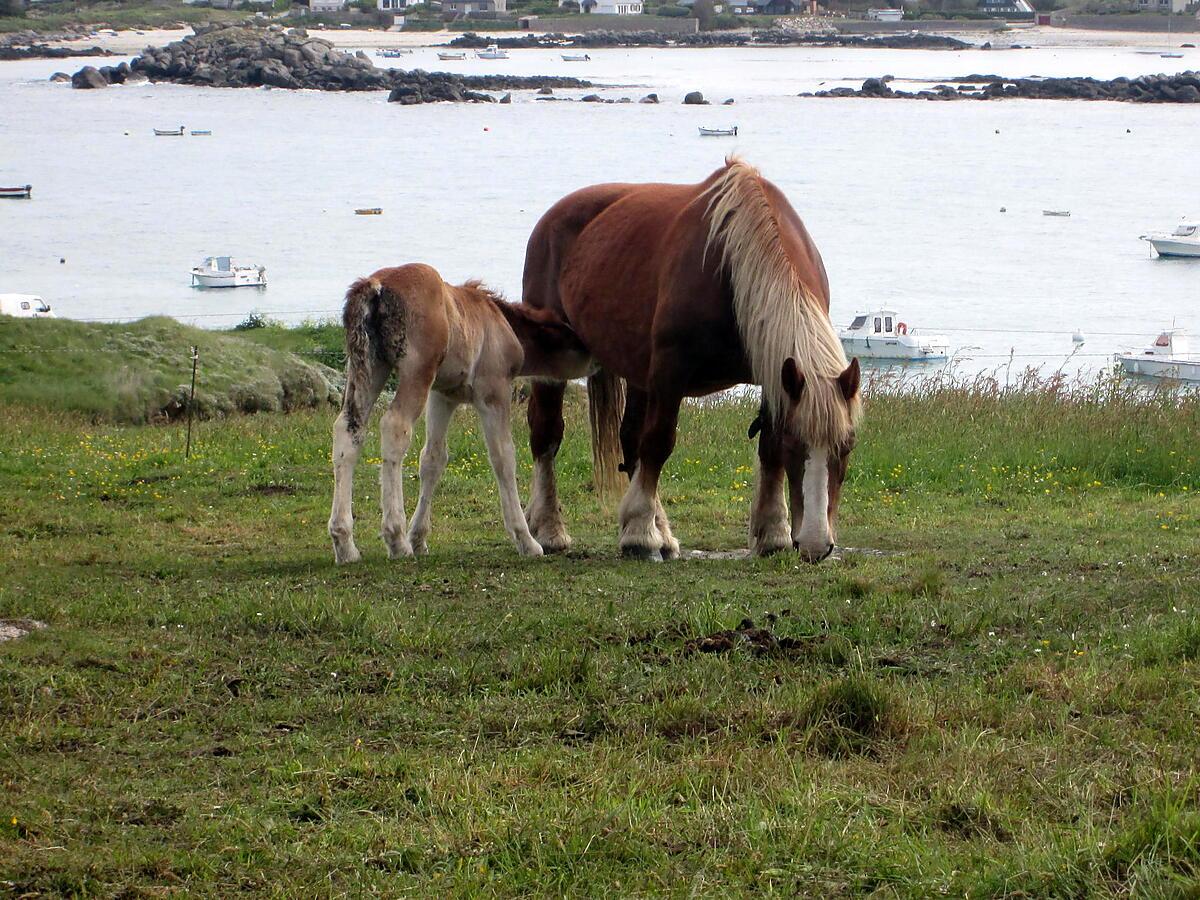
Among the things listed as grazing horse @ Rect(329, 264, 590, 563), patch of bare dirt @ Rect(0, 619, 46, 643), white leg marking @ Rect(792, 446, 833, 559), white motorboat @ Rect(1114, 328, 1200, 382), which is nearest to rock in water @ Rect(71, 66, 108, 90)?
white motorboat @ Rect(1114, 328, 1200, 382)

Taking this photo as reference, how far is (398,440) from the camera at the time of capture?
8.88 meters

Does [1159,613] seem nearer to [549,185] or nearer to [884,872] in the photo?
[884,872]

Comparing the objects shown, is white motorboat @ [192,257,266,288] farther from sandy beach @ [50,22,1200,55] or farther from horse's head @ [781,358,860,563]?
sandy beach @ [50,22,1200,55]

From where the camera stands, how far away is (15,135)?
88938mm

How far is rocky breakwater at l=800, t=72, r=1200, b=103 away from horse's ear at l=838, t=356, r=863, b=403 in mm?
108953

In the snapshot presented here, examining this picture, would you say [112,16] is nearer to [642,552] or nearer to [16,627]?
[642,552]

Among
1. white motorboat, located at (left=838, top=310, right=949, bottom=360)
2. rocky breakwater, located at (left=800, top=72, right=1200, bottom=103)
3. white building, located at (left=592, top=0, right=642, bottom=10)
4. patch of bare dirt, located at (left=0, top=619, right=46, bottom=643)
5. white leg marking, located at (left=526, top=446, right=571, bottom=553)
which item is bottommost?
white motorboat, located at (left=838, top=310, right=949, bottom=360)

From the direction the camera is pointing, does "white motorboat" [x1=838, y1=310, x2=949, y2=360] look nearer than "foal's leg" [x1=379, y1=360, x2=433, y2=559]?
No

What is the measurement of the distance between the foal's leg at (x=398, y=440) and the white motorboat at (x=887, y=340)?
25098 millimetres

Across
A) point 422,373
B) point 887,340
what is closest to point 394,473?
point 422,373

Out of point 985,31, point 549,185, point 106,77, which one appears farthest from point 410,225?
point 985,31

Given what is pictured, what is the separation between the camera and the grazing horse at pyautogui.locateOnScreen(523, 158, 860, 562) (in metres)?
7.76

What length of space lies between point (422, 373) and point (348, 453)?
65 cm

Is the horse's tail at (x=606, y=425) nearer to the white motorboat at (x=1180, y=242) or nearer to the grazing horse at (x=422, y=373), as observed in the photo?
the grazing horse at (x=422, y=373)
